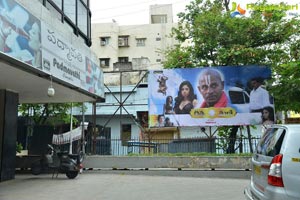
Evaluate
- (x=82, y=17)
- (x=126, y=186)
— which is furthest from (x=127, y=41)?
(x=126, y=186)

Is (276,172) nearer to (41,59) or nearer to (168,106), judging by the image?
(41,59)

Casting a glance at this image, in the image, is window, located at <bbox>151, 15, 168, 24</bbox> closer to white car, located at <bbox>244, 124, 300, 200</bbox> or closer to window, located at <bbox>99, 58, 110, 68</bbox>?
window, located at <bbox>99, 58, 110, 68</bbox>

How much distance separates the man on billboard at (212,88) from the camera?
51.4 ft

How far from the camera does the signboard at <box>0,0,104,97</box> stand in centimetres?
801

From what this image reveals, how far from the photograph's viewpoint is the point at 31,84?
39.2 feet

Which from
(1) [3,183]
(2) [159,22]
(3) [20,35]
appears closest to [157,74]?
(1) [3,183]

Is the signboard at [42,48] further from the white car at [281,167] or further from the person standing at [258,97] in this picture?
the person standing at [258,97]

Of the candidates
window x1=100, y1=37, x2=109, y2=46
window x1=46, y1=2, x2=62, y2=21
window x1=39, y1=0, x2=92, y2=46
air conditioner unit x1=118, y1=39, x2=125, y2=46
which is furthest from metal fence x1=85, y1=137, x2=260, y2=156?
air conditioner unit x1=118, y1=39, x2=125, y2=46

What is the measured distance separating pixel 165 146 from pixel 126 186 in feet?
17.5

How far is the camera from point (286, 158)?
5164mm

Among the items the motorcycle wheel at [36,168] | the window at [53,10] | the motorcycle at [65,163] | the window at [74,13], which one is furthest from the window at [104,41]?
the window at [53,10]

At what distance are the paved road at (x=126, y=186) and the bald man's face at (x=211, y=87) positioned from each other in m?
2.92

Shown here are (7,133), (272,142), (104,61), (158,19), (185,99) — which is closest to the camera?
(272,142)

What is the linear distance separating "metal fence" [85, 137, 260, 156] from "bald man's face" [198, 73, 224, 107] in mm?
1670
